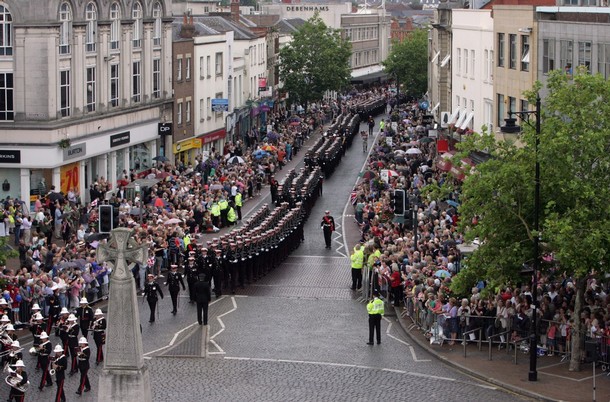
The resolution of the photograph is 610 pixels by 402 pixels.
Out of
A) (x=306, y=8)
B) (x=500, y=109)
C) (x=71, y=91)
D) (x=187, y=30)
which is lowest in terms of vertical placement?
(x=500, y=109)

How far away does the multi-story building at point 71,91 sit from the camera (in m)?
62.4

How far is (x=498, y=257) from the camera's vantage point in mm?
34125

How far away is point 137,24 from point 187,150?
12.4m

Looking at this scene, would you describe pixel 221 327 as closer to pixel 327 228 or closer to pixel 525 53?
pixel 327 228

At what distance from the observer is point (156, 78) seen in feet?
262

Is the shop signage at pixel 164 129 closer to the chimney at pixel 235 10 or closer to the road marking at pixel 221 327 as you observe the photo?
the chimney at pixel 235 10

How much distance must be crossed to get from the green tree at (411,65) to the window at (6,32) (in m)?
81.2

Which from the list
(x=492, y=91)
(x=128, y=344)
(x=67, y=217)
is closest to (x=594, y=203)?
(x=128, y=344)

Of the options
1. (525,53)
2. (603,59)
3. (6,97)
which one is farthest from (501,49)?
(6,97)

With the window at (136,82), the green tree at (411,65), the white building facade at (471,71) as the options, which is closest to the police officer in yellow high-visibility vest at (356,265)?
the white building facade at (471,71)

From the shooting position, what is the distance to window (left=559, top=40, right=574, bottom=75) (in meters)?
52.2

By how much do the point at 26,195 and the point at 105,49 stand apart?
11114 mm

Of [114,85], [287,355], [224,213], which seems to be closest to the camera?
[287,355]

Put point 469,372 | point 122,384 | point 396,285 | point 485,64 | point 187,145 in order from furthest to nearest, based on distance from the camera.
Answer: point 187,145
point 485,64
point 396,285
point 469,372
point 122,384
